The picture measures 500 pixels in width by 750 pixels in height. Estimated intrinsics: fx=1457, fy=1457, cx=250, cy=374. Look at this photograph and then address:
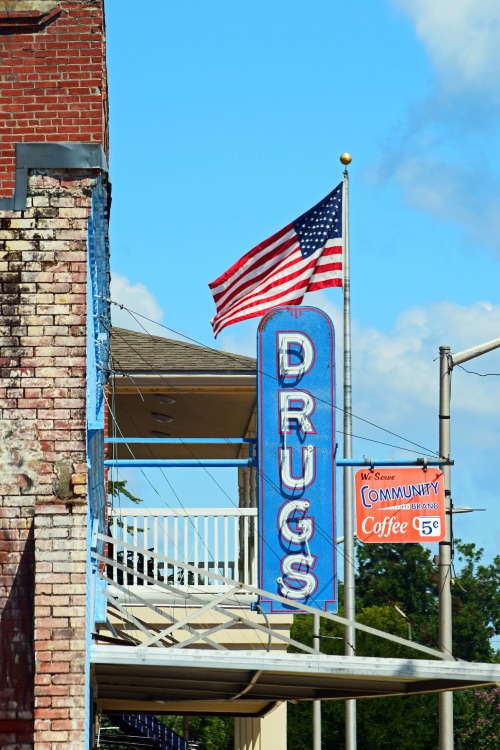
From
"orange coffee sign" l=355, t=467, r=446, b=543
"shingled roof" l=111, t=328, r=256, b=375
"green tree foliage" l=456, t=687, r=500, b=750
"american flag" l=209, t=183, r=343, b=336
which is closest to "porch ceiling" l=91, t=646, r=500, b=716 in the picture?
"orange coffee sign" l=355, t=467, r=446, b=543

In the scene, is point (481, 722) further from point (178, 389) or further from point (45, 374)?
point (45, 374)

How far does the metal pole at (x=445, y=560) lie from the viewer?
15994mm

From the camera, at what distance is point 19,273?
12.1m

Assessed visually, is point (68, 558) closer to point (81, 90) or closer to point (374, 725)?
point (81, 90)

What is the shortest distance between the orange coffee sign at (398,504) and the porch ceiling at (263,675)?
239 centimetres

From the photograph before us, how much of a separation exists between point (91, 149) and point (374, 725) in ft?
111

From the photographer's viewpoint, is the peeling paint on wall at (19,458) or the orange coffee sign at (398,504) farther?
the orange coffee sign at (398,504)

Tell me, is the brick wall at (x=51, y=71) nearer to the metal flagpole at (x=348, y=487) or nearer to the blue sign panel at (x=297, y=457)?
the blue sign panel at (x=297, y=457)

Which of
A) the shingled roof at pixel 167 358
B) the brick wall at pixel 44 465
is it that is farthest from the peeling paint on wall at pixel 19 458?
the shingled roof at pixel 167 358

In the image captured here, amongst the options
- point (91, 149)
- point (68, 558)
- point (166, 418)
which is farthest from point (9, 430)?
point (166, 418)

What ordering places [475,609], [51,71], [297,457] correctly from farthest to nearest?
[475,609], [297,457], [51,71]

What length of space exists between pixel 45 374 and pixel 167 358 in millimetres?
10254

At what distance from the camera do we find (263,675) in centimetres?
1373

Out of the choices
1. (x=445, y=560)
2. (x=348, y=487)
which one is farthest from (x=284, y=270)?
(x=445, y=560)
